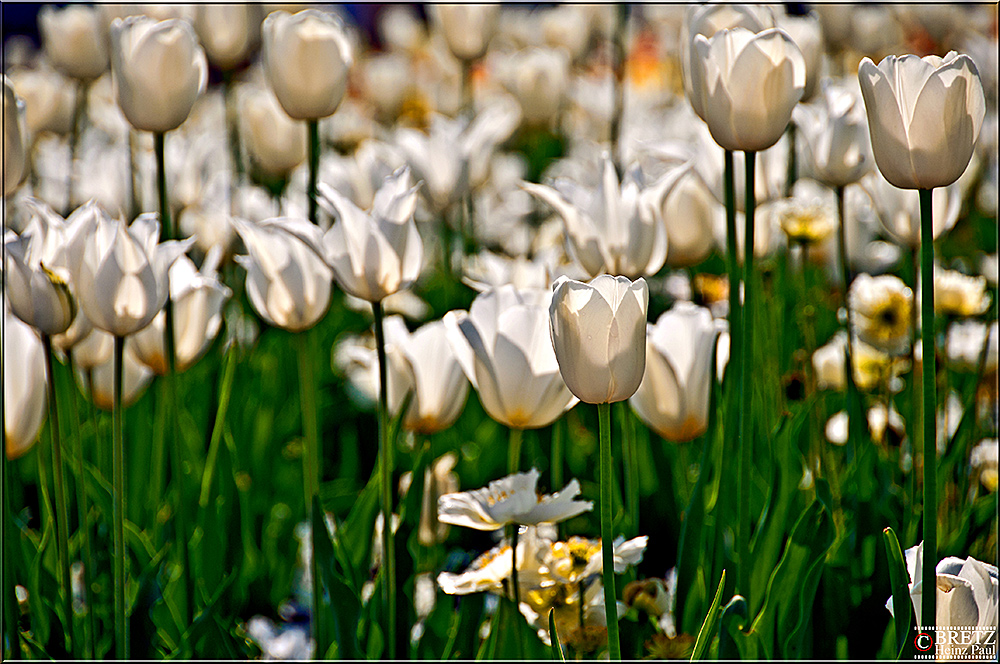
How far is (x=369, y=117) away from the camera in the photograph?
3926 mm

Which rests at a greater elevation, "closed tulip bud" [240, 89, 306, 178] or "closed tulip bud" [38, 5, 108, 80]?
"closed tulip bud" [38, 5, 108, 80]

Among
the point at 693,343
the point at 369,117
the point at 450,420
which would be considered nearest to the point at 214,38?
the point at 450,420

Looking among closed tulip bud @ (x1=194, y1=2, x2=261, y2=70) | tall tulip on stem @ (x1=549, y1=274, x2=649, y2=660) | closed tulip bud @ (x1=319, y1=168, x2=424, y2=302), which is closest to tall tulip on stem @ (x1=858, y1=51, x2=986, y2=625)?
tall tulip on stem @ (x1=549, y1=274, x2=649, y2=660)

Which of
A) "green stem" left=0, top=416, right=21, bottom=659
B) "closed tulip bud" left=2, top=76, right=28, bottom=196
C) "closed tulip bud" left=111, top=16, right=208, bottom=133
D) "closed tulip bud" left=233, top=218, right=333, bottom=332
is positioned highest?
"closed tulip bud" left=111, top=16, right=208, bottom=133

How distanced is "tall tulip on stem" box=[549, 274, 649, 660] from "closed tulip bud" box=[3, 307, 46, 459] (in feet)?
2.15

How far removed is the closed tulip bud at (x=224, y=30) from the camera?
5.59 feet

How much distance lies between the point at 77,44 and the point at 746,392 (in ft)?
5.07

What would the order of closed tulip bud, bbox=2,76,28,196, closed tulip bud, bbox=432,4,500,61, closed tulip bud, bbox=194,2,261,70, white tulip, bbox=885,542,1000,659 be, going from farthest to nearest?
closed tulip bud, bbox=432,4,500,61, closed tulip bud, bbox=194,2,261,70, closed tulip bud, bbox=2,76,28,196, white tulip, bbox=885,542,1000,659

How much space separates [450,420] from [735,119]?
0.49 m

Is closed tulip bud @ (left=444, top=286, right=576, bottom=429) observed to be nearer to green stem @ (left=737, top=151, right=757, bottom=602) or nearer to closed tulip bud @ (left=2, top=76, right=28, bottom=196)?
green stem @ (left=737, top=151, right=757, bottom=602)

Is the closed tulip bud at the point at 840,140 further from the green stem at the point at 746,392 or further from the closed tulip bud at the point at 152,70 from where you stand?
the closed tulip bud at the point at 152,70

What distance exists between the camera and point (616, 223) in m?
1.06

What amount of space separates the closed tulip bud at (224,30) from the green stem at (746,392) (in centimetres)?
116

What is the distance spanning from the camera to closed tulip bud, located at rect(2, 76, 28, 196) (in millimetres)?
1000
